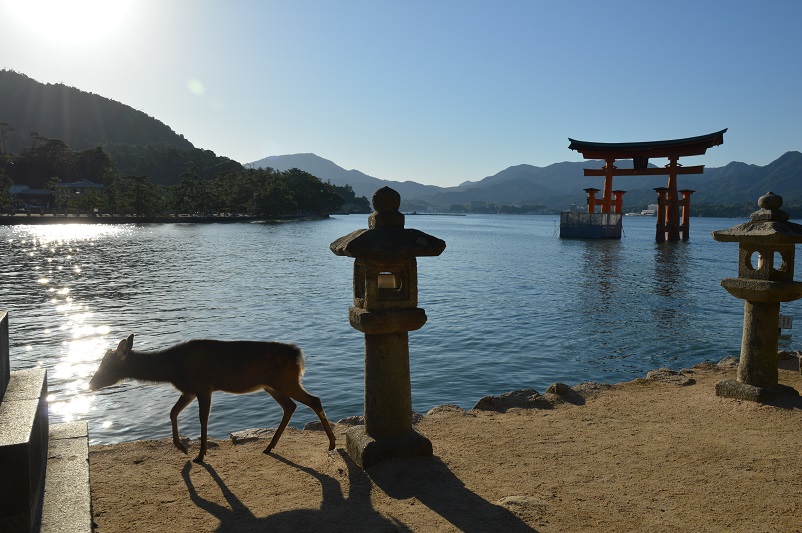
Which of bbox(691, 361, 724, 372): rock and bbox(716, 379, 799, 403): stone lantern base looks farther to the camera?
bbox(691, 361, 724, 372): rock

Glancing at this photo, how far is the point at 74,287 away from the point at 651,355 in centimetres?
2682

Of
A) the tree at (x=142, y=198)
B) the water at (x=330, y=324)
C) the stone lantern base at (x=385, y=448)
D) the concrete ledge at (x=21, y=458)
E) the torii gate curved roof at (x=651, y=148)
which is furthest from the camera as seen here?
the tree at (x=142, y=198)

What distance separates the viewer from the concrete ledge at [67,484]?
4.36 m

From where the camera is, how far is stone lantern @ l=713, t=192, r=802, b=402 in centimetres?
867

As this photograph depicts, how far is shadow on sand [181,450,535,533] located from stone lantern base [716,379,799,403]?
5.37 meters

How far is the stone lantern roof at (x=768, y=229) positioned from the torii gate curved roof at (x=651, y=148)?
59.8 m

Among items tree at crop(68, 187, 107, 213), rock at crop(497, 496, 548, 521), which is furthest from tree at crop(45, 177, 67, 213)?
rock at crop(497, 496, 548, 521)

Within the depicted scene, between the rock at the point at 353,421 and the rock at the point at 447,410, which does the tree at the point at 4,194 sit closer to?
the rock at the point at 353,421

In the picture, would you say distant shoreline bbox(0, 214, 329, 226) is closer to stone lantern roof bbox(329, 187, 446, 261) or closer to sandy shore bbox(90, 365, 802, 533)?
sandy shore bbox(90, 365, 802, 533)

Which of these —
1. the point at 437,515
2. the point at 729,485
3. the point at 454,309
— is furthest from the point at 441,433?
the point at 454,309

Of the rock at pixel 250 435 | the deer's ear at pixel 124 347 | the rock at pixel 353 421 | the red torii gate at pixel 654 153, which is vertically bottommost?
the rock at pixel 353 421

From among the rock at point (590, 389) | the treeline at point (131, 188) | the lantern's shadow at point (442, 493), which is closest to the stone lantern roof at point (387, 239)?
the lantern's shadow at point (442, 493)

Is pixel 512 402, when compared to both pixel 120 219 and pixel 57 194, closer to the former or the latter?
pixel 120 219

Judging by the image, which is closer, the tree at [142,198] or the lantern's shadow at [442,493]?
the lantern's shadow at [442,493]
